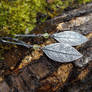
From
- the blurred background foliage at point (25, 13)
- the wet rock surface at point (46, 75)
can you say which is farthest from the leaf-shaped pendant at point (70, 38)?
the blurred background foliage at point (25, 13)

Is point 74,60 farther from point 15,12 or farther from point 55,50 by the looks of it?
point 15,12

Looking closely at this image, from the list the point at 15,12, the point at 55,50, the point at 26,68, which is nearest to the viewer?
the point at 26,68

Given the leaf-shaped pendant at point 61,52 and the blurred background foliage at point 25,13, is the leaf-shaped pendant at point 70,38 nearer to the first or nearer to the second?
the leaf-shaped pendant at point 61,52

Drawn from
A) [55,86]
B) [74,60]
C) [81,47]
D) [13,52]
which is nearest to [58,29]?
[81,47]

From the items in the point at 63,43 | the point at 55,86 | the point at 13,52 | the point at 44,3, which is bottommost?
the point at 55,86

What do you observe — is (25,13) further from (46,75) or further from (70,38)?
(46,75)

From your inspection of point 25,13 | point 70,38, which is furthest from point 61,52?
point 25,13
